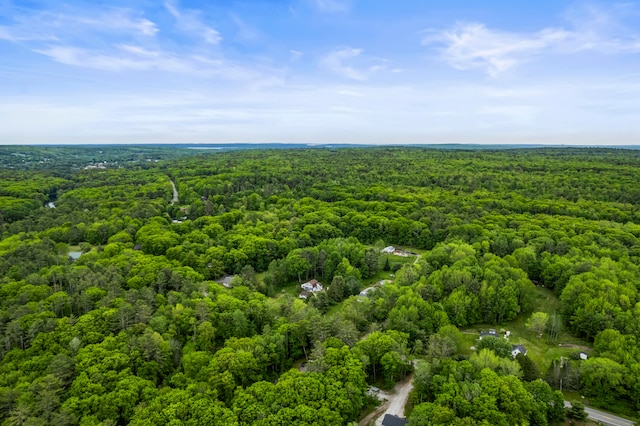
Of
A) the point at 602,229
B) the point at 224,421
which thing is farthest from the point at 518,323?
the point at 224,421

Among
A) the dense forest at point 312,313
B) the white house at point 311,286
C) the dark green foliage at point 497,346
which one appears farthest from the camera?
the white house at point 311,286

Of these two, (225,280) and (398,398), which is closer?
(398,398)

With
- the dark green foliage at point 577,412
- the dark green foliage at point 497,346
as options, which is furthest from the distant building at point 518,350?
the dark green foliage at point 577,412

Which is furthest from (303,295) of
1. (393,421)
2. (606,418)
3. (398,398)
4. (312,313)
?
(606,418)

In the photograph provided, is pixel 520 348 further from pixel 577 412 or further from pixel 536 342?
→ pixel 577 412

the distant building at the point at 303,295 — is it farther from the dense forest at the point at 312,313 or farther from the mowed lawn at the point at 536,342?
the mowed lawn at the point at 536,342

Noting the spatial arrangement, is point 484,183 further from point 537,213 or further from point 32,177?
point 32,177

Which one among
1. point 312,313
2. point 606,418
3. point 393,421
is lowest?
point 606,418
